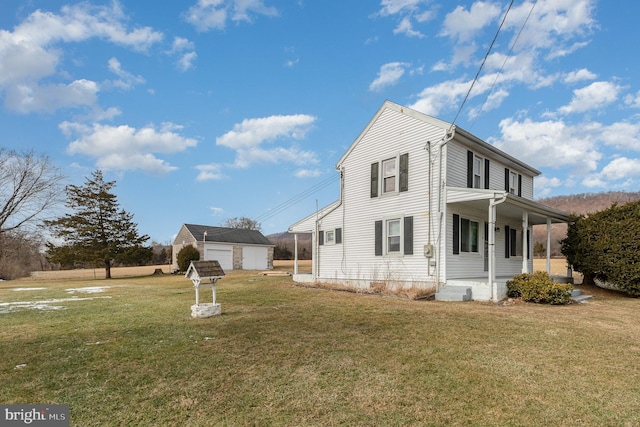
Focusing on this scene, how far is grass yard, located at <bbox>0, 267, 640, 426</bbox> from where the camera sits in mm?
3320

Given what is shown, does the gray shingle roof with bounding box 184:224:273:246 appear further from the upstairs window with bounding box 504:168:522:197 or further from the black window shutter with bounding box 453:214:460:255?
the upstairs window with bounding box 504:168:522:197

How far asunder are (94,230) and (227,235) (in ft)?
35.8

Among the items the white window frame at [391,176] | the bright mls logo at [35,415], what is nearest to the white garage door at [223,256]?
the white window frame at [391,176]

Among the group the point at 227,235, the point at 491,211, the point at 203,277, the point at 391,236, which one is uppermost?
the point at 491,211

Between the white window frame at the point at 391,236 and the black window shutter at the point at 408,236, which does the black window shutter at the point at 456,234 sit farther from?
the white window frame at the point at 391,236

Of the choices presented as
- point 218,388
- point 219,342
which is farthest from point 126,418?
point 219,342

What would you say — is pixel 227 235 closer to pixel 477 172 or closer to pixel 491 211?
pixel 477 172

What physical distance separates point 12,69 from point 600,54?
20.5 metres

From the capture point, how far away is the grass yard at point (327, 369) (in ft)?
10.9

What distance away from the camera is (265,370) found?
4332 mm

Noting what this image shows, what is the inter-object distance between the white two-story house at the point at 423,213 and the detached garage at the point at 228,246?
18.0 metres

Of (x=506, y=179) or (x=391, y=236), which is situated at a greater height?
(x=506, y=179)

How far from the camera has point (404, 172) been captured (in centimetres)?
1330

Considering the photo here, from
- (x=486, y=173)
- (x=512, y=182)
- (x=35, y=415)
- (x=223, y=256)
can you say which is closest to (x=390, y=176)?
(x=486, y=173)
